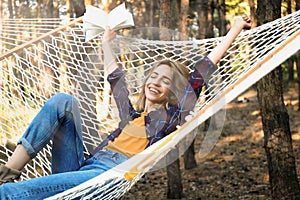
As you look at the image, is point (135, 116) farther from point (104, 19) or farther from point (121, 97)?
point (104, 19)

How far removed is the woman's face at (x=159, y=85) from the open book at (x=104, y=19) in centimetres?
24

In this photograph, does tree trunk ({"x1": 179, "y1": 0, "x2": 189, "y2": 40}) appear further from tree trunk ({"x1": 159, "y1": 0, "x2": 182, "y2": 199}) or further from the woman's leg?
the woman's leg

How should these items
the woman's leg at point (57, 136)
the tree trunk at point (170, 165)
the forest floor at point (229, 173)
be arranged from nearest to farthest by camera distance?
the woman's leg at point (57, 136), the tree trunk at point (170, 165), the forest floor at point (229, 173)

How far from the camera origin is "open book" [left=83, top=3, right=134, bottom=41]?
204 centimetres

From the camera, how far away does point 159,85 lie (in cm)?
189

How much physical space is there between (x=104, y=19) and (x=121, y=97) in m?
0.34

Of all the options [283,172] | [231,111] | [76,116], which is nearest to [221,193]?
[283,172]

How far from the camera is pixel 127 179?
161 cm

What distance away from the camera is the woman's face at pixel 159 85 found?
189cm

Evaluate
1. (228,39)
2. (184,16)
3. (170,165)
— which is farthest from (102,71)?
(184,16)

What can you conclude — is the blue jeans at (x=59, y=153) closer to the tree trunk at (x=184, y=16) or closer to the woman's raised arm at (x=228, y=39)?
the woman's raised arm at (x=228, y=39)

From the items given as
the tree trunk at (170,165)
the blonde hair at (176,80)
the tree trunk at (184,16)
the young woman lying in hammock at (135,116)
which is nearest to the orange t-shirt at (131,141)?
the young woman lying in hammock at (135,116)

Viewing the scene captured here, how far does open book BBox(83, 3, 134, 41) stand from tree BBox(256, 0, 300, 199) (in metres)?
0.93

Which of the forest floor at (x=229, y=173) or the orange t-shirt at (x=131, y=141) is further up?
the orange t-shirt at (x=131, y=141)
